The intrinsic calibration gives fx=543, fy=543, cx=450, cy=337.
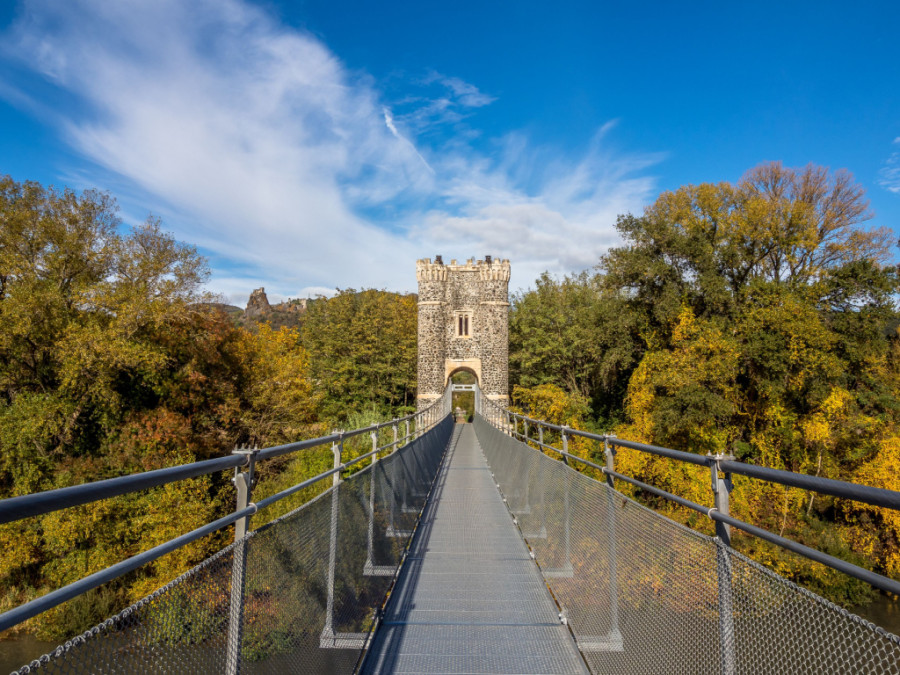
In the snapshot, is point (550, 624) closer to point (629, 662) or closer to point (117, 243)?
point (629, 662)

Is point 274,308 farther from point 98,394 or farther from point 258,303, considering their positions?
point 98,394

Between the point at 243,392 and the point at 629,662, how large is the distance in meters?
19.9

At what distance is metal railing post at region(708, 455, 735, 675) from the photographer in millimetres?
1697

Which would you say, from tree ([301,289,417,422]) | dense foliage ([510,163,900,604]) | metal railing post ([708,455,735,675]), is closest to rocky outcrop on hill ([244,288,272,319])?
tree ([301,289,417,422])

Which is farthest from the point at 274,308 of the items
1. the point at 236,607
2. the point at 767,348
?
the point at 236,607

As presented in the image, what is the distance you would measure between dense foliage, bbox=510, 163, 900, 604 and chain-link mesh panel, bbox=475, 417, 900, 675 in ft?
38.9

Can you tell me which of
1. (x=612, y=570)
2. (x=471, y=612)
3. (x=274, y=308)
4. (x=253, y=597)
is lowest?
(x=471, y=612)

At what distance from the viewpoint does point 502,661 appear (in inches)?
115

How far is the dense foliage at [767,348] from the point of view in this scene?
15.6 meters

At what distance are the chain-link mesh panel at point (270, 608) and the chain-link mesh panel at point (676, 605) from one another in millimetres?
1296

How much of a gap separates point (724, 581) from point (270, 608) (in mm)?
1608

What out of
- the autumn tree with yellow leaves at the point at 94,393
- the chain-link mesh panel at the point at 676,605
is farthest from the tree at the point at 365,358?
the chain-link mesh panel at the point at 676,605

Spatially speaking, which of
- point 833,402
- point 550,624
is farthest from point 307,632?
A: point 833,402

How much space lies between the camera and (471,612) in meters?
3.57
